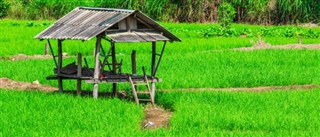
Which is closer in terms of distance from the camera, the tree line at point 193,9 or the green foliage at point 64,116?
the green foliage at point 64,116

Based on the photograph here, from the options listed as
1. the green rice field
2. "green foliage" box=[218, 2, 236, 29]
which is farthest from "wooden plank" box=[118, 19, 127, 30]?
"green foliage" box=[218, 2, 236, 29]

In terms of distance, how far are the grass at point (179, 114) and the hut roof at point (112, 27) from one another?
997mm

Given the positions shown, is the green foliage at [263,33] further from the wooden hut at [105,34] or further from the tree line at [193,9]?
the wooden hut at [105,34]

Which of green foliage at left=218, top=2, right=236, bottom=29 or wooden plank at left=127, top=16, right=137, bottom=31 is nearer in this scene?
wooden plank at left=127, top=16, right=137, bottom=31

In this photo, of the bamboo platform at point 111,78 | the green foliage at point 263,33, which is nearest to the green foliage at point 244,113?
the bamboo platform at point 111,78

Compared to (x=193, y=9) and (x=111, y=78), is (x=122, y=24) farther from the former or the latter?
(x=193, y=9)

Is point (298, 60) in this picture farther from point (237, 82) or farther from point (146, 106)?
point (146, 106)

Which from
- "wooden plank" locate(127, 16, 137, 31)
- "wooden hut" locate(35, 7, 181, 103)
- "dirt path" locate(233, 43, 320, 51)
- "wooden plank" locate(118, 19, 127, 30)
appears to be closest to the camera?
"wooden hut" locate(35, 7, 181, 103)

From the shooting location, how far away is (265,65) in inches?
734

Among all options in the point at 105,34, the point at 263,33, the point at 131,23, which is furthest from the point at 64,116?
the point at 263,33

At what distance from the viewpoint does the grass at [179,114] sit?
431 inches

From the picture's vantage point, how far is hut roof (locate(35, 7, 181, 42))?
14.1 m

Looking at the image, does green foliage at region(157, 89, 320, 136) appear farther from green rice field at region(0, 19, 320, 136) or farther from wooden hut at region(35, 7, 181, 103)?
wooden hut at region(35, 7, 181, 103)

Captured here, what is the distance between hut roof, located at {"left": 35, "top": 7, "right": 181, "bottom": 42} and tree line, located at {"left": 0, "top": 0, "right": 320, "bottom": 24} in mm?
16418
